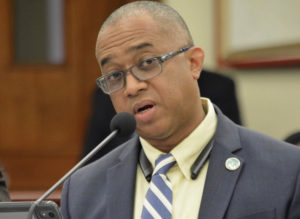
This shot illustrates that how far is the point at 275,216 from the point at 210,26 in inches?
87.7

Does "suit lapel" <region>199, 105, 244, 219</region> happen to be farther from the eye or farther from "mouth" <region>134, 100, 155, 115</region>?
the eye

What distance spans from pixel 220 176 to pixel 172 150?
6.5 inches

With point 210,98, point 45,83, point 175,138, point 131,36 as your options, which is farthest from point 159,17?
point 45,83

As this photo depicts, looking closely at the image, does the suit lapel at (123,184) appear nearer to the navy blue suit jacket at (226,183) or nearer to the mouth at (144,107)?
the navy blue suit jacket at (226,183)

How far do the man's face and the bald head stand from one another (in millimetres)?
17

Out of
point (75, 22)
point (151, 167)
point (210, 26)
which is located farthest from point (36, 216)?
point (75, 22)

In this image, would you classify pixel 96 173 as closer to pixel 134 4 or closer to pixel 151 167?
pixel 151 167

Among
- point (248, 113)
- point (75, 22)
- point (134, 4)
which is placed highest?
point (134, 4)

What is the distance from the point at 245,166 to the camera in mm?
2256

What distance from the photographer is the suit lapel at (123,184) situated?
2.29 meters

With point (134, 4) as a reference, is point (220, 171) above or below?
below

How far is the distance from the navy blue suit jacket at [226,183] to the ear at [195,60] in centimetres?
14

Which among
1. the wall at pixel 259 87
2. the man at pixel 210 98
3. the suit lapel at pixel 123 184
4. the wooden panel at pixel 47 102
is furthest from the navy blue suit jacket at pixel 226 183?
the wooden panel at pixel 47 102

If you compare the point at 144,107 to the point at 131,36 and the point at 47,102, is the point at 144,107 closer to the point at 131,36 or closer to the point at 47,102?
the point at 131,36
